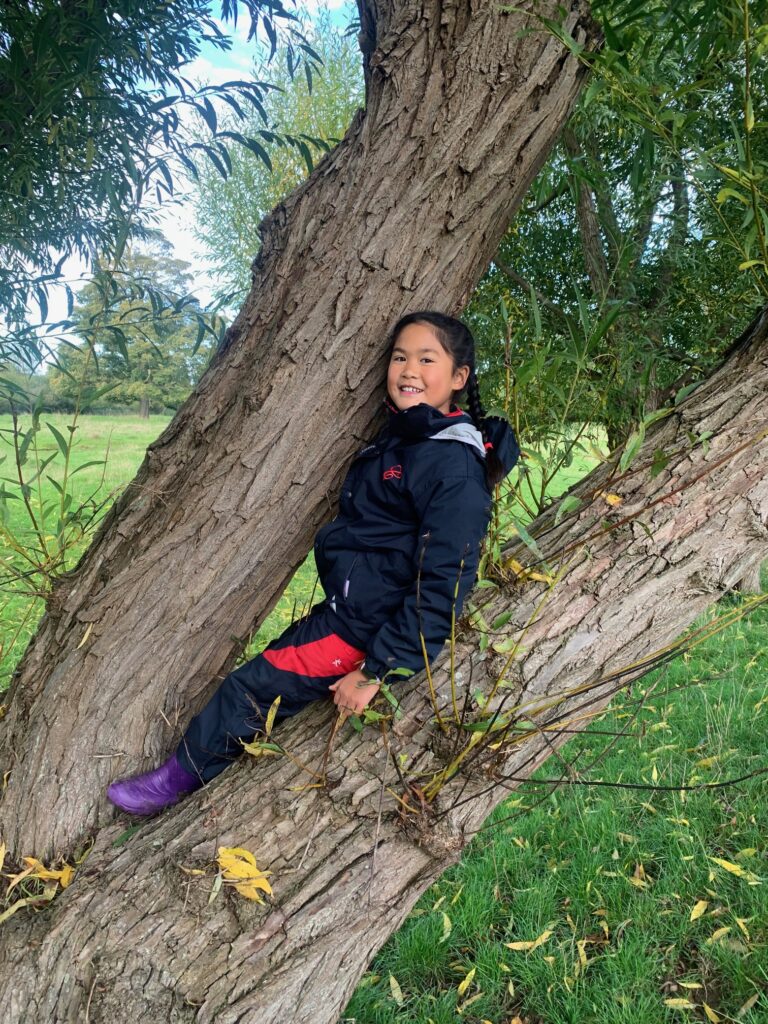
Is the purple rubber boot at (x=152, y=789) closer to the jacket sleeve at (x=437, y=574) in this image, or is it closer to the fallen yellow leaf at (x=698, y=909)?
the jacket sleeve at (x=437, y=574)

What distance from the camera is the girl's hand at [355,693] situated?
1.68 m

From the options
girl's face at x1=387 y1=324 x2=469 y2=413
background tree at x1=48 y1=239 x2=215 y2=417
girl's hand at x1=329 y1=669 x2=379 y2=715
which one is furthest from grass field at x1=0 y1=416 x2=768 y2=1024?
girl's face at x1=387 y1=324 x2=469 y2=413

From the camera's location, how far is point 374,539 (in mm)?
1965

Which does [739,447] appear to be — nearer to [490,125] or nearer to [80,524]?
[490,125]

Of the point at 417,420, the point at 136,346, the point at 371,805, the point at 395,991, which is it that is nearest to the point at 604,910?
the point at 395,991

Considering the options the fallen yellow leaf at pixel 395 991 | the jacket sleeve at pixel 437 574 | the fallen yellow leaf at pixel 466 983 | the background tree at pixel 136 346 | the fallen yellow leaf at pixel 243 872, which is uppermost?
the background tree at pixel 136 346

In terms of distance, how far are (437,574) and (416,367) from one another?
55cm

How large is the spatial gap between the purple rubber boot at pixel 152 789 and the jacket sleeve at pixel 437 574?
70 centimetres

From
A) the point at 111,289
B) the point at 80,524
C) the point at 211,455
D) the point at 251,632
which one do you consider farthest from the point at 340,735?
the point at 111,289

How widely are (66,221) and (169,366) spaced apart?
100 centimetres

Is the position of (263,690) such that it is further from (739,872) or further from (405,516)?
(739,872)

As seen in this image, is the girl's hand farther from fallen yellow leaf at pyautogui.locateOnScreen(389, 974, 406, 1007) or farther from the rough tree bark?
fallen yellow leaf at pyautogui.locateOnScreen(389, 974, 406, 1007)

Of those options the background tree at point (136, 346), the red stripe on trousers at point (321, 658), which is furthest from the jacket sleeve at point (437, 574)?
the background tree at point (136, 346)

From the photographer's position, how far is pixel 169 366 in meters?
2.63
